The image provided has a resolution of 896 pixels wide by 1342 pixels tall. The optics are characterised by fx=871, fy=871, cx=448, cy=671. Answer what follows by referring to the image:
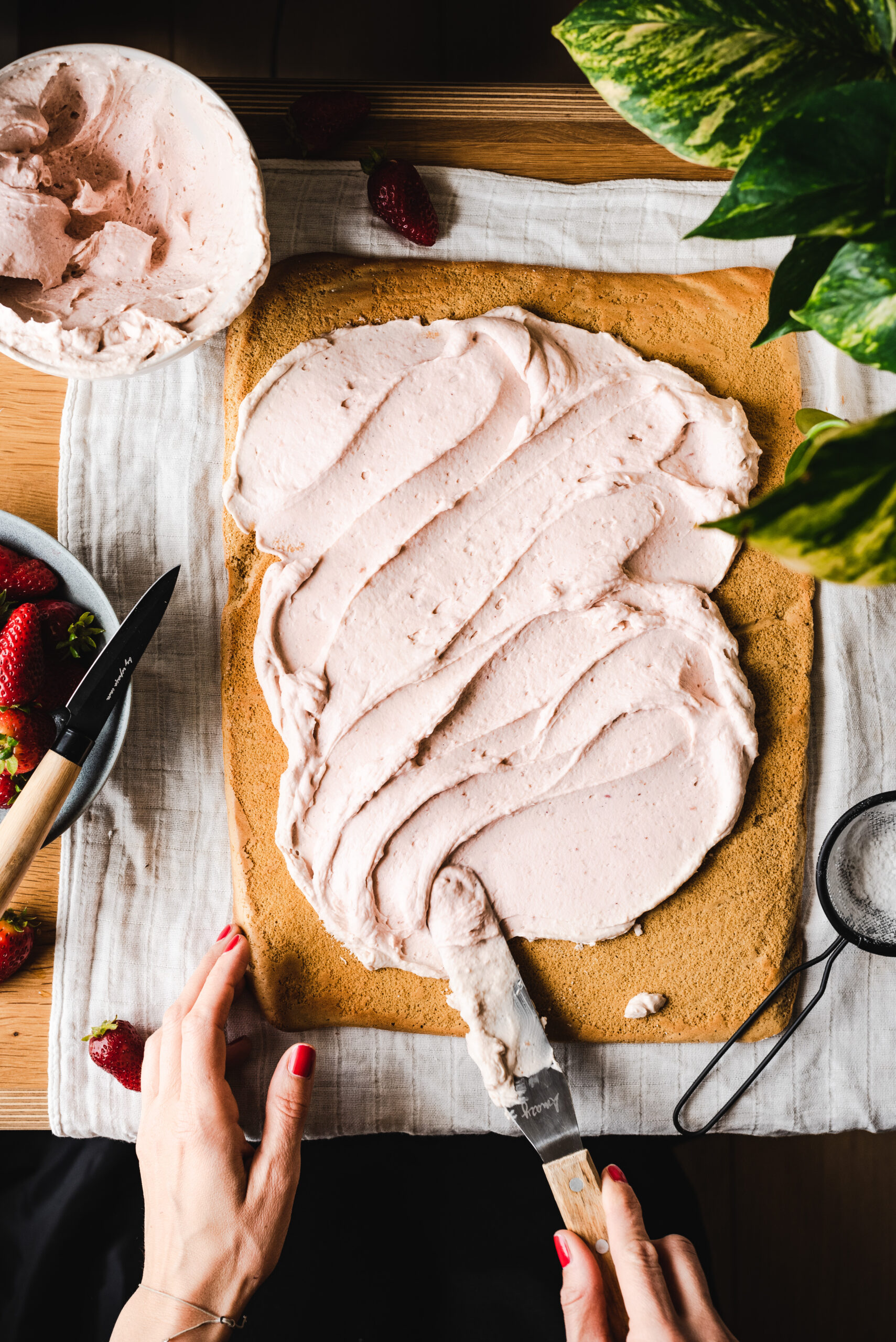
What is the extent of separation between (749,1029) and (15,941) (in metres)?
1.08

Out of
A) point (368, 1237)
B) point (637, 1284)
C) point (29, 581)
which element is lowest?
point (368, 1237)

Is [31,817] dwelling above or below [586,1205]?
above

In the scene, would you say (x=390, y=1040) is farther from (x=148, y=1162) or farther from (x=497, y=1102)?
(x=148, y=1162)

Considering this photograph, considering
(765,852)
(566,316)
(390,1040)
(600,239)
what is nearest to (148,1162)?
(390,1040)

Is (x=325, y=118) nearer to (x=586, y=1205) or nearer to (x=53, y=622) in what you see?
(x=53, y=622)

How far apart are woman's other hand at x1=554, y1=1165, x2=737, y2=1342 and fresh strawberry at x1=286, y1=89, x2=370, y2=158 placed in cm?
154

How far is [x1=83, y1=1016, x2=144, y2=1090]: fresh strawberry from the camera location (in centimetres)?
125

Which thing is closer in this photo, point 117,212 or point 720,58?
point 720,58

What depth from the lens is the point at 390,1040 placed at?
129 cm

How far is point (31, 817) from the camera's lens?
3.63ft

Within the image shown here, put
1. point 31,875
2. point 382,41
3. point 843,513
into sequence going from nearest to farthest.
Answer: point 843,513
point 31,875
point 382,41

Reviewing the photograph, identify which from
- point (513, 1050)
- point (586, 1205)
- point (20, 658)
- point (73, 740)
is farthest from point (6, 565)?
point (586, 1205)

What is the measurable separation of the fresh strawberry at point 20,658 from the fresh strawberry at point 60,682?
4 cm

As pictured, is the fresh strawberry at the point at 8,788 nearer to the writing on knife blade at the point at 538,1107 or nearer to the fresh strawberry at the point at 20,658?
the fresh strawberry at the point at 20,658
